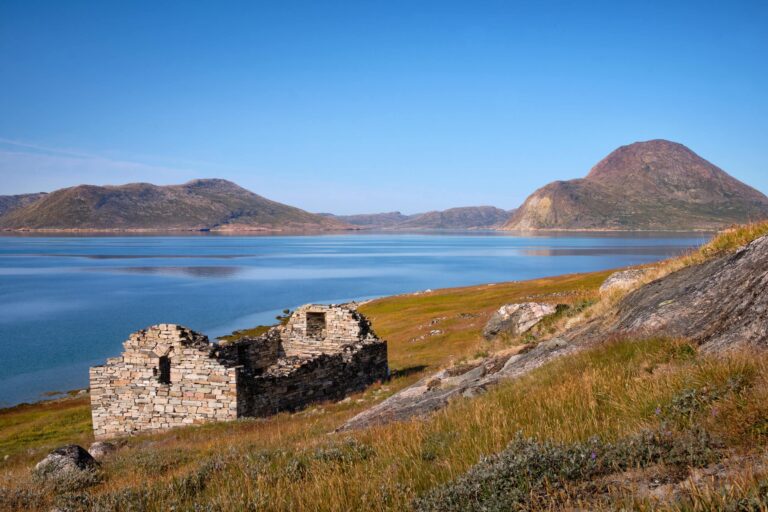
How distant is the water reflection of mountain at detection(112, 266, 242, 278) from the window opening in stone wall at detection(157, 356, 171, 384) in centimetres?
8987

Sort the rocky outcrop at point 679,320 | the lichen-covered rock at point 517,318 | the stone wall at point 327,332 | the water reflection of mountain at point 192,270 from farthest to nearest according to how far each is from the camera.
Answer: the water reflection of mountain at point 192,270 < the stone wall at point 327,332 < the lichen-covered rock at point 517,318 < the rocky outcrop at point 679,320

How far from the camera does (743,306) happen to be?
319 inches

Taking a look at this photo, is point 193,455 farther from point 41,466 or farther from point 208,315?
point 208,315

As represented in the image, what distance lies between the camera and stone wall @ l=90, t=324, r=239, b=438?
58.9ft

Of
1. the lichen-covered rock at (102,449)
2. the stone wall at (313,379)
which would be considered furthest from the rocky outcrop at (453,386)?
the lichen-covered rock at (102,449)

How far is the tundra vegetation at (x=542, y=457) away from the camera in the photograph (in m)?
4.08

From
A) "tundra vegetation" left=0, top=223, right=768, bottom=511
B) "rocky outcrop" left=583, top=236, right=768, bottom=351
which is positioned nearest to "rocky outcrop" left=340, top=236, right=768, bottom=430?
"rocky outcrop" left=583, top=236, right=768, bottom=351

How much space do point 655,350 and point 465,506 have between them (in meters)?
5.21

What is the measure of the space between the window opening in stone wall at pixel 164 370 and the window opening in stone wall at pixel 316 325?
25.4ft

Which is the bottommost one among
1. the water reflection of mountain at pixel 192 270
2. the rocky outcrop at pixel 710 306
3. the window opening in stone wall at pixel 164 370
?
the water reflection of mountain at pixel 192 270

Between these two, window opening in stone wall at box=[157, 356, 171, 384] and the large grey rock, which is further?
window opening in stone wall at box=[157, 356, 171, 384]

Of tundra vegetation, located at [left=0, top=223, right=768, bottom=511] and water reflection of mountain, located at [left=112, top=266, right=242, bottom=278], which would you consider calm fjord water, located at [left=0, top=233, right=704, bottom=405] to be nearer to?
water reflection of mountain, located at [left=112, top=266, right=242, bottom=278]

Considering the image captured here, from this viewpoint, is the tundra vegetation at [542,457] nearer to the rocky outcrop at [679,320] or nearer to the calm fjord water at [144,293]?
the rocky outcrop at [679,320]

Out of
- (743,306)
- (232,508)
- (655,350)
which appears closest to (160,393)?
(232,508)
